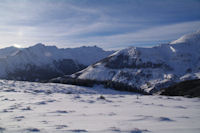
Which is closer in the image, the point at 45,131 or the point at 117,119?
the point at 45,131

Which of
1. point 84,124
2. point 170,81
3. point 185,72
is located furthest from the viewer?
point 185,72

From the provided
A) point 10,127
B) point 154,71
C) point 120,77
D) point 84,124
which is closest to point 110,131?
point 84,124

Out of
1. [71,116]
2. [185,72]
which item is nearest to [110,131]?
[71,116]

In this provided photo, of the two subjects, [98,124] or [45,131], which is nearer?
[45,131]

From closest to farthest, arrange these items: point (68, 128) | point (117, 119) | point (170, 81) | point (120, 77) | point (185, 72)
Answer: point (68, 128) → point (117, 119) → point (170, 81) → point (120, 77) → point (185, 72)

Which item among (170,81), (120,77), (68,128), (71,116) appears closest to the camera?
(68,128)

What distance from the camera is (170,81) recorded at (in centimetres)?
15775

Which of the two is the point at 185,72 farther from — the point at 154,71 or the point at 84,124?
the point at 84,124

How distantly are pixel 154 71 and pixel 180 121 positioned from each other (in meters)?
195

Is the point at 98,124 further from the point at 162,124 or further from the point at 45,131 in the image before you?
the point at 162,124

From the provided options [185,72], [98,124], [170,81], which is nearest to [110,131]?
[98,124]

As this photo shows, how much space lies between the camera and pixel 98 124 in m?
5.03

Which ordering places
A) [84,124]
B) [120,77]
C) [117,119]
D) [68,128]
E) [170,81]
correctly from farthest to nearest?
[120,77], [170,81], [117,119], [84,124], [68,128]

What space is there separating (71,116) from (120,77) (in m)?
181
